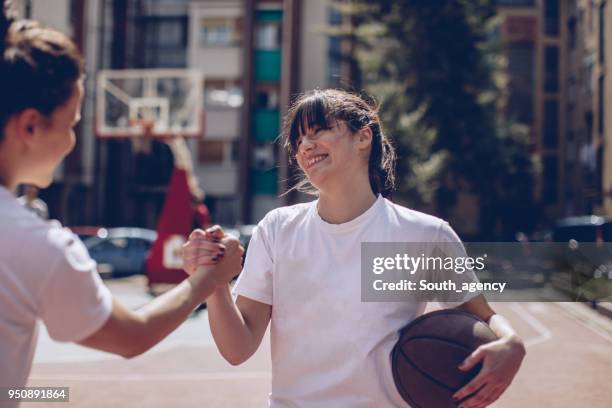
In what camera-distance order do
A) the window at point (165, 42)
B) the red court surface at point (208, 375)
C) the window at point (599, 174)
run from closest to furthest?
the red court surface at point (208, 375)
the window at point (599, 174)
the window at point (165, 42)

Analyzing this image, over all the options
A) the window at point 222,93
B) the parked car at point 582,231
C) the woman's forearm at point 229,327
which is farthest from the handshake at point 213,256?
the window at point 222,93

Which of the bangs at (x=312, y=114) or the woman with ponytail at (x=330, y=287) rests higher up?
the bangs at (x=312, y=114)

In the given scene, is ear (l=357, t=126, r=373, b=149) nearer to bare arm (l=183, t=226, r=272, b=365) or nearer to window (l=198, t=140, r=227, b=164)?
bare arm (l=183, t=226, r=272, b=365)

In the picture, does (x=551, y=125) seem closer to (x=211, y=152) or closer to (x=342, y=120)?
(x=211, y=152)

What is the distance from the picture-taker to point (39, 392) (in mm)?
3732

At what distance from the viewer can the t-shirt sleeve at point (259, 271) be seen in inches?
103

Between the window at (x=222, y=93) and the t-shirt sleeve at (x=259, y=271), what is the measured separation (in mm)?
32180

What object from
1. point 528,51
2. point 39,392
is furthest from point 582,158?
point 39,392

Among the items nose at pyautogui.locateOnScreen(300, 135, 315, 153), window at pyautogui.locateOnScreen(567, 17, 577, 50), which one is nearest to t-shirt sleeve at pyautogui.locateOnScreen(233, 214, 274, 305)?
nose at pyautogui.locateOnScreen(300, 135, 315, 153)

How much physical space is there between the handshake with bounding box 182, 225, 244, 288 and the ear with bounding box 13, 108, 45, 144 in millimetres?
675

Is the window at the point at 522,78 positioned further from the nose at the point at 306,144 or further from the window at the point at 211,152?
the nose at the point at 306,144

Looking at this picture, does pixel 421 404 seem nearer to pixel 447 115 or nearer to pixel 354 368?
pixel 354 368

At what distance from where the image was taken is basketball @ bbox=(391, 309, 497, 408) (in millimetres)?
2453

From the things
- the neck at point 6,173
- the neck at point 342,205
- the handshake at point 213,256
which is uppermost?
the neck at point 6,173
